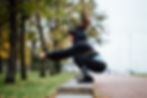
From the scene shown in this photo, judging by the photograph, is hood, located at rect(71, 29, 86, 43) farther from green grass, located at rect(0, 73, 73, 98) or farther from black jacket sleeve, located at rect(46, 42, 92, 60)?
green grass, located at rect(0, 73, 73, 98)

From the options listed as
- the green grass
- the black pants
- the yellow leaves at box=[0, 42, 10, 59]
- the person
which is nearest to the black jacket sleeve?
the person

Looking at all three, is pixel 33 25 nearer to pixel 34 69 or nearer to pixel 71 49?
pixel 71 49

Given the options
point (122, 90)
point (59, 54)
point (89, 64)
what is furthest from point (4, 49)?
point (59, 54)

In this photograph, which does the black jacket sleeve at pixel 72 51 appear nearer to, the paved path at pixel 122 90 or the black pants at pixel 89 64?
the black pants at pixel 89 64

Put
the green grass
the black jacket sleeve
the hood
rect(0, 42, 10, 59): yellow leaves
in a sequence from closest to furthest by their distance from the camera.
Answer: the black jacket sleeve → the green grass → the hood → rect(0, 42, 10, 59): yellow leaves

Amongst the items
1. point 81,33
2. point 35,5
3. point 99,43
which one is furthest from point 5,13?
point 99,43

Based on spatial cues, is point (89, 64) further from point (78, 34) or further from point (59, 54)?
point (59, 54)

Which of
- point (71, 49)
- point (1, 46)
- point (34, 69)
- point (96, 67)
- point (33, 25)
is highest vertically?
point (34, 69)

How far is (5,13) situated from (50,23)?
13.7 meters

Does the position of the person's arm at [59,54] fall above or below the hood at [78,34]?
below

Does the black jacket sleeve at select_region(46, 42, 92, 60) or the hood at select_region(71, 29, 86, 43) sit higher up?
the hood at select_region(71, 29, 86, 43)

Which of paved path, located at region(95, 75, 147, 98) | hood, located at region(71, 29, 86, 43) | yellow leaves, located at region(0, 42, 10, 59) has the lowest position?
paved path, located at region(95, 75, 147, 98)

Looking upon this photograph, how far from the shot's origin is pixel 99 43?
3344 centimetres

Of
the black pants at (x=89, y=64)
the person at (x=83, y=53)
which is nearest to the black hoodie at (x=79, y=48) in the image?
A: the person at (x=83, y=53)
